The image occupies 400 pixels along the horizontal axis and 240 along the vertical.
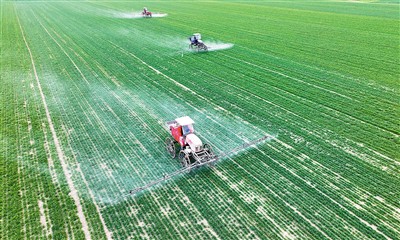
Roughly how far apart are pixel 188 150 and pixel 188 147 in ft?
1.43

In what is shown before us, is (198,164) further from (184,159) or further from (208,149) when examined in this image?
(208,149)

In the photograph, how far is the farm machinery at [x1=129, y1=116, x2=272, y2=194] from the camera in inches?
627

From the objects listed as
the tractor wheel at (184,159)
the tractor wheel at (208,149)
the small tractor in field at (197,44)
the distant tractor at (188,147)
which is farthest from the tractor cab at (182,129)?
the small tractor in field at (197,44)

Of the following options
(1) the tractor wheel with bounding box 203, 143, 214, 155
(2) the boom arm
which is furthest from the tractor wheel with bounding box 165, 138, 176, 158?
(1) the tractor wheel with bounding box 203, 143, 214, 155

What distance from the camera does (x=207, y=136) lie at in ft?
62.6

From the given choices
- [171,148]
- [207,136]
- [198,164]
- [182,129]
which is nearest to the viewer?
[198,164]

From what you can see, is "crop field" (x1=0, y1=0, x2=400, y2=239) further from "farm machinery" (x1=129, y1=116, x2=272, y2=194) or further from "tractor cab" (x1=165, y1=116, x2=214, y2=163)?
"tractor cab" (x1=165, y1=116, x2=214, y2=163)

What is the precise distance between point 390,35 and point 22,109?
39123 millimetres

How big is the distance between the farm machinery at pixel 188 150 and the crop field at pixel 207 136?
39 cm

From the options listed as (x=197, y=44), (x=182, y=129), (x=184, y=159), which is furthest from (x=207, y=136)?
(x=197, y=44)

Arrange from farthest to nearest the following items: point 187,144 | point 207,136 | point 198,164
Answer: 1. point 207,136
2. point 187,144
3. point 198,164

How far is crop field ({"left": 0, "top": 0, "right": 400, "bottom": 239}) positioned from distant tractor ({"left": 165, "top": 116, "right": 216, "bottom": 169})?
533 mm

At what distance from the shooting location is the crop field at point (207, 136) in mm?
13266

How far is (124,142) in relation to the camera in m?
18.7
